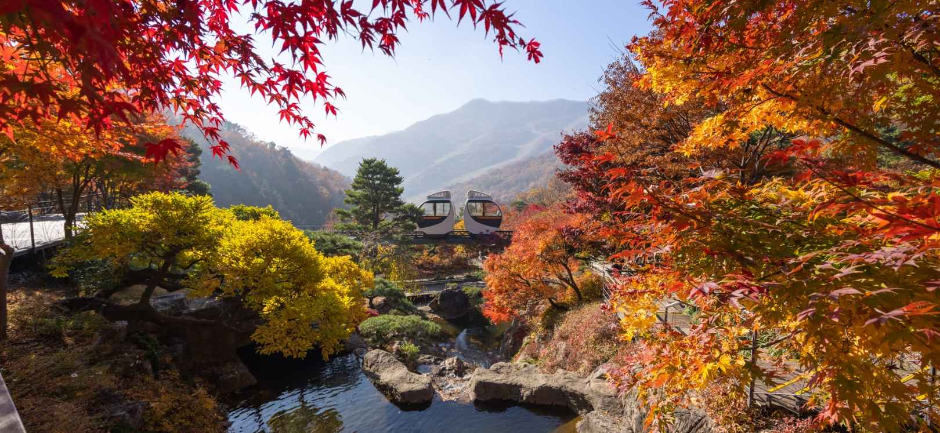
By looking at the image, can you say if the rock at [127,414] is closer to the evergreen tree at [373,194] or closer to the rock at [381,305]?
the rock at [381,305]

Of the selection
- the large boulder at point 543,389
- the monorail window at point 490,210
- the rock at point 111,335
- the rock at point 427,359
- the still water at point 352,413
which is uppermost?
the monorail window at point 490,210

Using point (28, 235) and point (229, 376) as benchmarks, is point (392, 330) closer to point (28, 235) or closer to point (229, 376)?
point (229, 376)

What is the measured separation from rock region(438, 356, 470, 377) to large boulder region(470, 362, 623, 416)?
177cm

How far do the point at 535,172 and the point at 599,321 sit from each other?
14097cm

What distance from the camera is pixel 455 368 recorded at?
10.8 metres

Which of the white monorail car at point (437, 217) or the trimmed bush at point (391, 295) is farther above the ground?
the white monorail car at point (437, 217)

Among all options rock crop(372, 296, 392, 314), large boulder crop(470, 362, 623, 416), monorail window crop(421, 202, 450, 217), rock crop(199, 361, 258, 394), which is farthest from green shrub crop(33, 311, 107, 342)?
monorail window crop(421, 202, 450, 217)

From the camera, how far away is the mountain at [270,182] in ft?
225

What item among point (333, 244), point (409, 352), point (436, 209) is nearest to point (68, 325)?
point (409, 352)

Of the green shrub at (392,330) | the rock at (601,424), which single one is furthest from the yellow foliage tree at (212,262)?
the rock at (601,424)

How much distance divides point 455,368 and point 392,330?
3.33 meters

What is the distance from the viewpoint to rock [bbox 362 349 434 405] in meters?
8.69

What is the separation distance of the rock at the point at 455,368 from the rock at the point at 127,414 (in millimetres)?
6721

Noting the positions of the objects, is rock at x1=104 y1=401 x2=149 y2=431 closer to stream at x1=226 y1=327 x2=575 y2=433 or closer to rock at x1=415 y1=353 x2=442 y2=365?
stream at x1=226 y1=327 x2=575 y2=433
